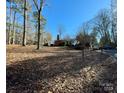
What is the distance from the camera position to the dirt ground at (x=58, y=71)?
1.65 metres

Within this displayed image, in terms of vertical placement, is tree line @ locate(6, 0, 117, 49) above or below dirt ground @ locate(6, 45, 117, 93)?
above

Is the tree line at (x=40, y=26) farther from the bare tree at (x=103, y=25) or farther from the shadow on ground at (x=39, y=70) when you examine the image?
the shadow on ground at (x=39, y=70)

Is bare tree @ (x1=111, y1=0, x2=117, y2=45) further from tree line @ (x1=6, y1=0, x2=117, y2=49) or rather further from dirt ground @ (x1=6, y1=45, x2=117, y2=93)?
dirt ground @ (x1=6, y1=45, x2=117, y2=93)

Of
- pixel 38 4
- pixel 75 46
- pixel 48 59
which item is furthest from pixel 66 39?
pixel 38 4

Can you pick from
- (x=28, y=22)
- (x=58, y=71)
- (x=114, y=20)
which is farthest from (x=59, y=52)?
(x=114, y=20)

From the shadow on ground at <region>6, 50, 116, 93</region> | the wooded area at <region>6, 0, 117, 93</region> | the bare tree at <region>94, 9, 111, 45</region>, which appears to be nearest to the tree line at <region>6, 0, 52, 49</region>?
the wooded area at <region>6, 0, 117, 93</region>

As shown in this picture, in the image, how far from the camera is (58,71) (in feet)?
5.67

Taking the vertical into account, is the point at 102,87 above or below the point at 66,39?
below

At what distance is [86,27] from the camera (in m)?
1.72

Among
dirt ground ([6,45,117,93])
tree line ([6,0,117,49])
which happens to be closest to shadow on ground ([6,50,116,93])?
dirt ground ([6,45,117,93])

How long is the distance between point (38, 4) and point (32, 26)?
17 centimetres

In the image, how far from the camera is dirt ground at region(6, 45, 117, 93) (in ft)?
5.41

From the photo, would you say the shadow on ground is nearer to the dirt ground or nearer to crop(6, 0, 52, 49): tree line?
the dirt ground
